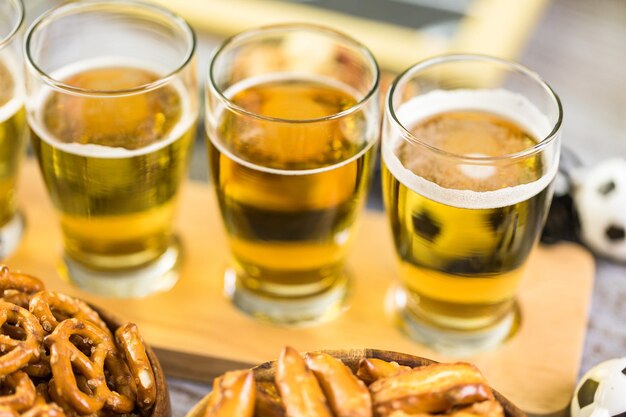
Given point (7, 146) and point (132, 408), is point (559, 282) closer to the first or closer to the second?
point (132, 408)

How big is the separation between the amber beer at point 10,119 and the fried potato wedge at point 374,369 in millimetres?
526

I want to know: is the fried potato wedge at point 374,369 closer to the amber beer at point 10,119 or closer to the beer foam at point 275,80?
the beer foam at point 275,80

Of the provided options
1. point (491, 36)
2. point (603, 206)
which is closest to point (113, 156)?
point (603, 206)

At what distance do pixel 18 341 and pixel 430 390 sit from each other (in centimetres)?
35

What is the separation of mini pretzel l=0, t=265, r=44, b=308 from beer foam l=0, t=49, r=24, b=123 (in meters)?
0.24

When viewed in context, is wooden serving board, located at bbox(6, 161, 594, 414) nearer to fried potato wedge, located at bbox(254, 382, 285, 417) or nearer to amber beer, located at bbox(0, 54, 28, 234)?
amber beer, located at bbox(0, 54, 28, 234)

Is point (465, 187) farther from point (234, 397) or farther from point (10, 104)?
point (10, 104)

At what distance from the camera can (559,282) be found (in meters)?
1.17

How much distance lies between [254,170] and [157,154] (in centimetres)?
12

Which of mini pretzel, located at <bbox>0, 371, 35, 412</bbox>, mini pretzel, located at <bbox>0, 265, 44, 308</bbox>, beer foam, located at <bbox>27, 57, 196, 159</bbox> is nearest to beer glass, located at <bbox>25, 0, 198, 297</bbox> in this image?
beer foam, located at <bbox>27, 57, 196, 159</bbox>

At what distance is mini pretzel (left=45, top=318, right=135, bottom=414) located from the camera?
795mm

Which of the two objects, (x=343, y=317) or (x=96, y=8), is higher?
(x=96, y=8)

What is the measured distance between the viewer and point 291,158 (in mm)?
999

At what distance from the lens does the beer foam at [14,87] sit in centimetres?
108
